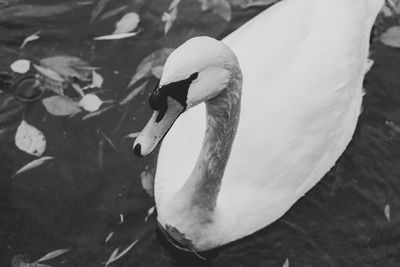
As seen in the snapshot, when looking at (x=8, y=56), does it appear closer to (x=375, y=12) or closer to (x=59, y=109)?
(x=59, y=109)

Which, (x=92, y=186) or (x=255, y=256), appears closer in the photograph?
(x=255, y=256)

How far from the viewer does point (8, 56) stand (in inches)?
184

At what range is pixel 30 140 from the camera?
4.29 metres

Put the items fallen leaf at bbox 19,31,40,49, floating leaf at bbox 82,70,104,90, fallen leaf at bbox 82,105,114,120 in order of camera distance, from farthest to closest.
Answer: fallen leaf at bbox 19,31,40,49 → floating leaf at bbox 82,70,104,90 → fallen leaf at bbox 82,105,114,120

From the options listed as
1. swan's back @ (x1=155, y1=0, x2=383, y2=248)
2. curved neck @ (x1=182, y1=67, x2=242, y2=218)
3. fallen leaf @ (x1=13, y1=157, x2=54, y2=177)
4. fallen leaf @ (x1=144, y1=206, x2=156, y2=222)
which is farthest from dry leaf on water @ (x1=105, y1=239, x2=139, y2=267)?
fallen leaf @ (x1=13, y1=157, x2=54, y2=177)

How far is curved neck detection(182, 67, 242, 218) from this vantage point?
123 inches

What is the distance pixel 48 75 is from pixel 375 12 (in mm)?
2164

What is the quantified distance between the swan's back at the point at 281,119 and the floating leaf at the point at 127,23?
3.39 ft

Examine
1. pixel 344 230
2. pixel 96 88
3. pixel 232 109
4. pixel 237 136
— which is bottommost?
pixel 344 230

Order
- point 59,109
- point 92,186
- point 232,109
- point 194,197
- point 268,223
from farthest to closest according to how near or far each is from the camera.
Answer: point 59,109
point 92,186
point 268,223
point 194,197
point 232,109

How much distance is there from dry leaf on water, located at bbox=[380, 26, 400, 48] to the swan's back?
830mm

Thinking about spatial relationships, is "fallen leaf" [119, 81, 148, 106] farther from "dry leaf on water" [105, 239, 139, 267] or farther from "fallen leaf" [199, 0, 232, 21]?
"dry leaf on water" [105, 239, 139, 267]

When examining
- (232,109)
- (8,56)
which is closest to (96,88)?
(8,56)

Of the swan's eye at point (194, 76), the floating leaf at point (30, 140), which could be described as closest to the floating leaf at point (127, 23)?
the floating leaf at point (30, 140)
